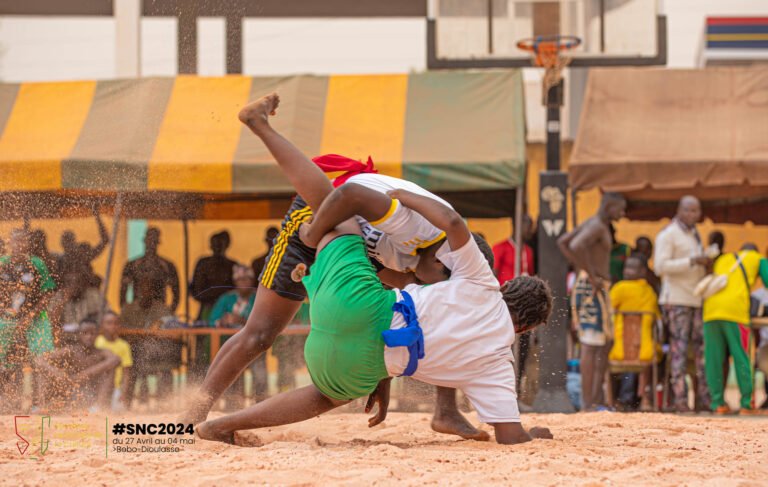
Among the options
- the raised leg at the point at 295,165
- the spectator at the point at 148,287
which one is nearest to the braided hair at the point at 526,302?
the raised leg at the point at 295,165

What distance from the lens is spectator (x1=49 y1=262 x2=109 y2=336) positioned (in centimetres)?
851

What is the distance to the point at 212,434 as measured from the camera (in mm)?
4613

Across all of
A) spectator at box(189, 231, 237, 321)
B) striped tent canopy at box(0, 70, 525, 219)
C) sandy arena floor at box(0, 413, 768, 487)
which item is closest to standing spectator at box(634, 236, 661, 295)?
striped tent canopy at box(0, 70, 525, 219)

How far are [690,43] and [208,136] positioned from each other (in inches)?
529

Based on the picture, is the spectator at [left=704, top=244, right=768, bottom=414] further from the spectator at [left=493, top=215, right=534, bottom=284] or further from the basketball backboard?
the basketball backboard

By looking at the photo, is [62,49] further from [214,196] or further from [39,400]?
[39,400]

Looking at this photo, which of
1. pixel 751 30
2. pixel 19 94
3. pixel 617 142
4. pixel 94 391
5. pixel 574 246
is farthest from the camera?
pixel 751 30

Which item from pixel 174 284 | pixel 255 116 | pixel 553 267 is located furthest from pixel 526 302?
pixel 174 284

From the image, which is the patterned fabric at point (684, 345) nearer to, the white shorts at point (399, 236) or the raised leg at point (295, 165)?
the white shorts at point (399, 236)

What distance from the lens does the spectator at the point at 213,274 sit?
970 centimetres

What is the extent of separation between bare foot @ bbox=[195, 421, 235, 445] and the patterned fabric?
540cm

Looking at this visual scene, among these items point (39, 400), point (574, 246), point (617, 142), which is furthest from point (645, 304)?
point (39, 400)

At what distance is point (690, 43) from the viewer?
19922 millimetres

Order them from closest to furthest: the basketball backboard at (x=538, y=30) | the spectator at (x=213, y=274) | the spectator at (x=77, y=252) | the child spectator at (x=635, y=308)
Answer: the spectator at (x=77, y=252) → the child spectator at (x=635, y=308) → the spectator at (x=213, y=274) → the basketball backboard at (x=538, y=30)
